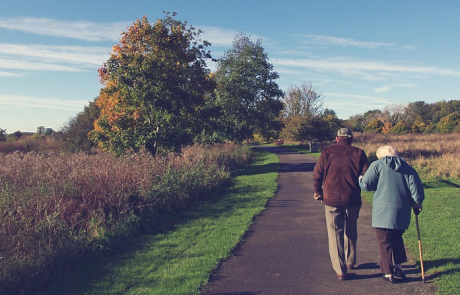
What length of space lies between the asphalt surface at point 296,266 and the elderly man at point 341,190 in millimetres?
354

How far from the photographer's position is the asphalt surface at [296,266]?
4770mm

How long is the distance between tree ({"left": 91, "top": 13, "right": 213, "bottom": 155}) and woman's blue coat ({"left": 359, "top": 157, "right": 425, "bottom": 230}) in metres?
13.3

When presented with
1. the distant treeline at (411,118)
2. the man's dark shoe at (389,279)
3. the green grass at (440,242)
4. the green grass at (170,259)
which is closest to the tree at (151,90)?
the green grass at (170,259)

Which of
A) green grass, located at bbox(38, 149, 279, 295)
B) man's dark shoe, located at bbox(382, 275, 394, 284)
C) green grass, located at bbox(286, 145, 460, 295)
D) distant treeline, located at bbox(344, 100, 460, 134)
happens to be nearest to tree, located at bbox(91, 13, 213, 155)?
green grass, located at bbox(38, 149, 279, 295)

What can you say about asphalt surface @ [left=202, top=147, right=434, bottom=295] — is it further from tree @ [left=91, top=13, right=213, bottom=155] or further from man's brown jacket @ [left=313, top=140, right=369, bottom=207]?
tree @ [left=91, top=13, right=213, bottom=155]

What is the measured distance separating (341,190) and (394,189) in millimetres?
699

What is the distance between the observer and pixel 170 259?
6.12 m

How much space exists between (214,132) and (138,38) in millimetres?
13735

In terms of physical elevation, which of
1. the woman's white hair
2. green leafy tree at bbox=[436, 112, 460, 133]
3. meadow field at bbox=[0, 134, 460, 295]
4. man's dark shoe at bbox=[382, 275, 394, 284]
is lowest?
man's dark shoe at bbox=[382, 275, 394, 284]

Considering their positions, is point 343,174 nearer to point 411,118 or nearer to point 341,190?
point 341,190

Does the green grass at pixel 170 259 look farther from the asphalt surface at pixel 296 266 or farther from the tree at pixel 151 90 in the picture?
the tree at pixel 151 90

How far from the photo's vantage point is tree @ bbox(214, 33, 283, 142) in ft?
111

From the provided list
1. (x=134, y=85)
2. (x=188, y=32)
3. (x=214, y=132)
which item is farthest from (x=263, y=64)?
(x=134, y=85)

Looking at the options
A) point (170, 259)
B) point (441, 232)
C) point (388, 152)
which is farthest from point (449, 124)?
point (170, 259)
